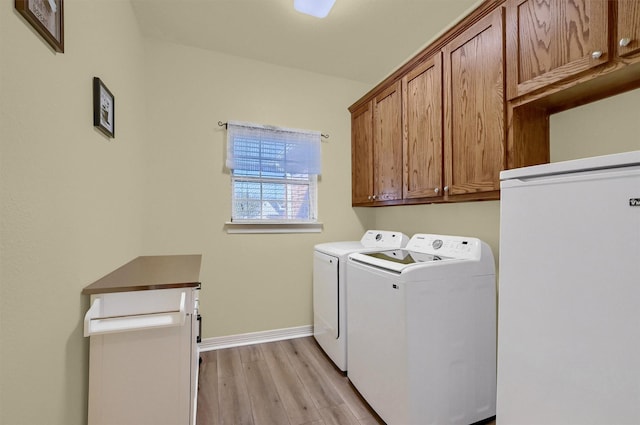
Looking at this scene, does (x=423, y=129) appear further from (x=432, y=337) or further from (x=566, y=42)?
(x=432, y=337)

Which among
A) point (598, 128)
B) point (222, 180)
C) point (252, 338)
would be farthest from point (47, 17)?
point (252, 338)

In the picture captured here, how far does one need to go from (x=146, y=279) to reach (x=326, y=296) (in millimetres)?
1383

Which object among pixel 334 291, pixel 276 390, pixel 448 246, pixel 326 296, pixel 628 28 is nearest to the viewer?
pixel 628 28

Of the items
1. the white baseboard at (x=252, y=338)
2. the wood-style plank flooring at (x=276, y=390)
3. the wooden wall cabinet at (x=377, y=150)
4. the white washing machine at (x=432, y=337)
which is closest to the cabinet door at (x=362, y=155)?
the wooden wall cabinet at (x=377, y=150)

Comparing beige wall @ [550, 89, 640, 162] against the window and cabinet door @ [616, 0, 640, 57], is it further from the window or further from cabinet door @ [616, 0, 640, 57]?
the window

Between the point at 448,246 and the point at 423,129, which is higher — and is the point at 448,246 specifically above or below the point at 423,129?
below

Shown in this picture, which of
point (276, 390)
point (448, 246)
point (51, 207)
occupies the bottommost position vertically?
point (276, 390)

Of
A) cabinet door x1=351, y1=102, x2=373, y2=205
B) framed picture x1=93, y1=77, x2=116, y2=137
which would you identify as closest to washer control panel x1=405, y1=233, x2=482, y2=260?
cabinet door x1=351, y1=102, x2=373, y2=205

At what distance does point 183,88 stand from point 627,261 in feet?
9.70

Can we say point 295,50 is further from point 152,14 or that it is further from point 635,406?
point 635,406

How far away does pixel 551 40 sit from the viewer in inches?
47.4

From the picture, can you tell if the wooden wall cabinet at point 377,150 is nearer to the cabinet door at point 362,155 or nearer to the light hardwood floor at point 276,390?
the cabinet door at point 362,155

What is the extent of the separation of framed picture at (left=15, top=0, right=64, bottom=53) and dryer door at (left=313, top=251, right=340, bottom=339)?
1.86m

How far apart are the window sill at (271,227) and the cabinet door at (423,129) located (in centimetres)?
107
